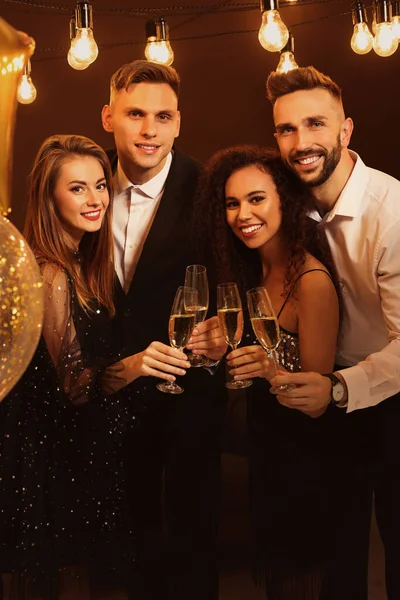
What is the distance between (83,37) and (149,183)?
2.46 feet

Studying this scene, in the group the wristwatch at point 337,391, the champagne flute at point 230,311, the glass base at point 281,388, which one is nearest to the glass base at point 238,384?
the champagne flute at point 230,311

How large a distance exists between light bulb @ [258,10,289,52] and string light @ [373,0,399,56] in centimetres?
48

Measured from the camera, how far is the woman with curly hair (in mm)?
1602

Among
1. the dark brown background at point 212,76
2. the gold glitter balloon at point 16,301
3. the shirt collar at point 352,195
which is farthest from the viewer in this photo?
the dark brown background at point 212,76

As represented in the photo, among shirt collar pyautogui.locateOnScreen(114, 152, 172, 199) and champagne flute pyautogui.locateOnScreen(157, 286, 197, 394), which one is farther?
shirt collar pyautogui.locateOnScreen(114, 152, 172, 199)

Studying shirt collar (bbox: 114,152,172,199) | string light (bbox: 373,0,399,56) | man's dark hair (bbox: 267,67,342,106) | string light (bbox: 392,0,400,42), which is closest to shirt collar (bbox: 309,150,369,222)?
man's dark hair (bbox: 267,67,342,106)

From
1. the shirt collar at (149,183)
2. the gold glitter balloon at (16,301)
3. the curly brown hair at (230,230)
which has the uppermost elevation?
the shirt collar at (149,183)

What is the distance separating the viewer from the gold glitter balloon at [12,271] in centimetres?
90

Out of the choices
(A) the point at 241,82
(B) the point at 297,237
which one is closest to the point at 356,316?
(B) the point at 297,237

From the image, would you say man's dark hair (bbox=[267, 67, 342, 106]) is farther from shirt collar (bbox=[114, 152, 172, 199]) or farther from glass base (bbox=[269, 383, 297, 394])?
glass base (bbox=[269, 383, 297, 394])

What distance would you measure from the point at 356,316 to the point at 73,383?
89 cm

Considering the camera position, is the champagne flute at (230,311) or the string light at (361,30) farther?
the string light at (361,30)

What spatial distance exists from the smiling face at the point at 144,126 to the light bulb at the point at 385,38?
978mm

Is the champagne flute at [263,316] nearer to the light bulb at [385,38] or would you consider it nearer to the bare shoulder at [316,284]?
the bare shoulder at [316,284]
